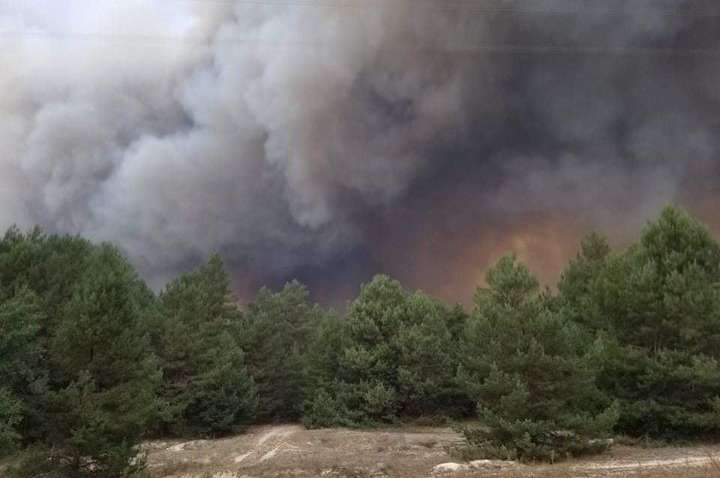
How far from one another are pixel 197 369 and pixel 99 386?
27.6m

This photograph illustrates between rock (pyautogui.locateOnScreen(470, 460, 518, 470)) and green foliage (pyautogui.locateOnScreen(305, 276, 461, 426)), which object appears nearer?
rock (pyautogui.locateOnScreen(470, 460, 518, 470))

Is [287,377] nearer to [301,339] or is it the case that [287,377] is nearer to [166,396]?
[301,339]

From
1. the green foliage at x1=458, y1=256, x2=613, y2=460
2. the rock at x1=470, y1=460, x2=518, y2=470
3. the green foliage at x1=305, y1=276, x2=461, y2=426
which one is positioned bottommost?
the rock at x1=470, y1=460, x2=518, y2=470

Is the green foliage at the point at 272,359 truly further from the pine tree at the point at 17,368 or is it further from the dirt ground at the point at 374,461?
the pine tree at the point at 17,368

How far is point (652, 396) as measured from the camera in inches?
→ 1202

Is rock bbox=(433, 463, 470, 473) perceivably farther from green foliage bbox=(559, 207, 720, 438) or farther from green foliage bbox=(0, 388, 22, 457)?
green foliage bbox=(0, 388, 22, 457)

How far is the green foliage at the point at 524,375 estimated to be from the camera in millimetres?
24750

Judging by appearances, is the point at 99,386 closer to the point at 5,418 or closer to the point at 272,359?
the point at 5,418

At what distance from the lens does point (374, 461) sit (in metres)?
27.8

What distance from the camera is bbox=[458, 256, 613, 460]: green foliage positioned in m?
24.8

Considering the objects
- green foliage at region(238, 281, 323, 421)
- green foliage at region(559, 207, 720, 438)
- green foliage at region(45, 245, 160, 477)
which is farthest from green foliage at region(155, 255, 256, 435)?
green foliage at region(559, 207, 720, 438)

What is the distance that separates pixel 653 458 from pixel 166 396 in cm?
3670

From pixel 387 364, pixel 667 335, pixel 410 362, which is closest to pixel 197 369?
pixel 387 364

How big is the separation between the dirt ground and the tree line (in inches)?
85.9
